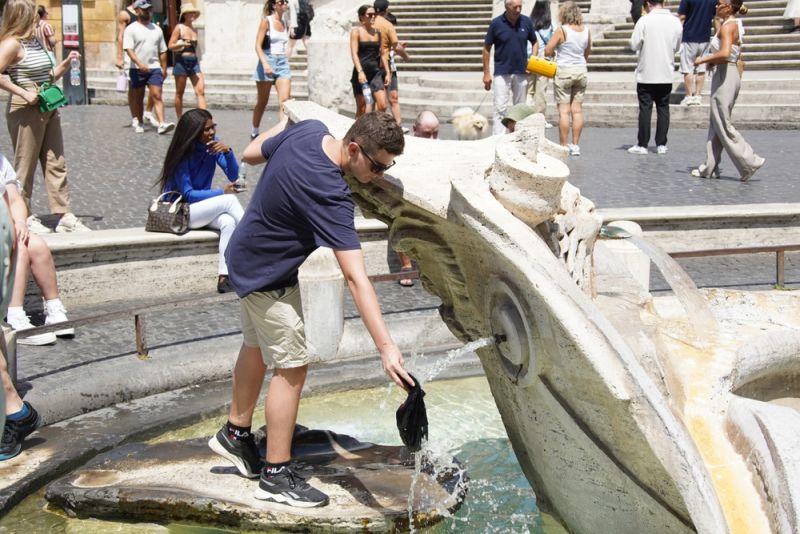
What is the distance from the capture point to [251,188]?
9039 mm

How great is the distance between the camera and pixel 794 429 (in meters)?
2.91

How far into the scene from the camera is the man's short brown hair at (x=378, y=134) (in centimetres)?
323

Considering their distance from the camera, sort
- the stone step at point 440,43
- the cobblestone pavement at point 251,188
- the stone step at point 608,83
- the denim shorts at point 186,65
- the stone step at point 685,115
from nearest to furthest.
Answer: the cobblestone pavement at point 251,188
the denim shorts at point 186,65
the stone step at point 685,115
the stone step at point 608,83
the stone step at point 440,43

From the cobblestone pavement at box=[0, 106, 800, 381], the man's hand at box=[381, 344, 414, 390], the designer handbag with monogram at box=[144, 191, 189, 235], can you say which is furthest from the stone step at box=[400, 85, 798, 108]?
the man's hand at box=[381, 344, 414, 390]

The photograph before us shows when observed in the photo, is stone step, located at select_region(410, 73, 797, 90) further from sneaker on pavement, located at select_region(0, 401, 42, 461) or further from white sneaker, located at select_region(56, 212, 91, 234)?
sneaker on pavement, located at select_region(0, 401, 42, 461)

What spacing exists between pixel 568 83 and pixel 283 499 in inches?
304

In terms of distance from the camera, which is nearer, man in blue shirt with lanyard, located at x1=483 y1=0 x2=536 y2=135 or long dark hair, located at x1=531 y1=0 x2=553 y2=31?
man in blue shirt with lanyard, located at x1=483 y1=0 x2=536 y2=135

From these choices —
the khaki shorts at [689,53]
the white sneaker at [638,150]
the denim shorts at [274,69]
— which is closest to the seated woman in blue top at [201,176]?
the denim shorts at [274,69]

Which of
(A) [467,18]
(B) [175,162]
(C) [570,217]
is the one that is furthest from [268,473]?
(A) [467,18]

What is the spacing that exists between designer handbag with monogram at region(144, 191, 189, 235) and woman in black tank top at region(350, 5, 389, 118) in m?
5.42

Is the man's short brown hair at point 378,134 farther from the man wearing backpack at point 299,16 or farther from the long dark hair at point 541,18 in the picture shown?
the man wearing backpack at point 299,16

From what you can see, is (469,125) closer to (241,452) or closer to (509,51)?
(509,51)

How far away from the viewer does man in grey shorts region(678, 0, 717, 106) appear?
13.6m

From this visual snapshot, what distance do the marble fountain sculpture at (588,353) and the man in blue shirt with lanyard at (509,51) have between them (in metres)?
7.06
